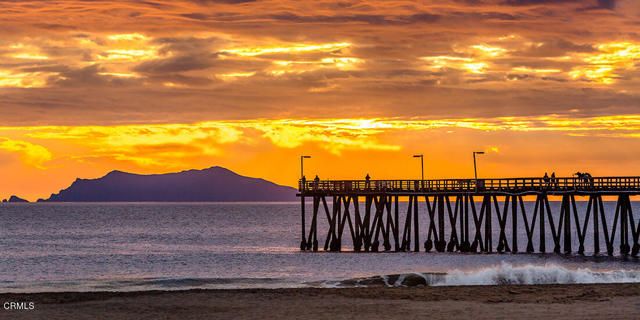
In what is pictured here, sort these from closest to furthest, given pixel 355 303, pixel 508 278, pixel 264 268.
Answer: pixel 355 303 → pixel 508 278 → pixel 264 268

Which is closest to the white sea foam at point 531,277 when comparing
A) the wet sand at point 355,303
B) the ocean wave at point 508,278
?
the ocean wave at point 508,278

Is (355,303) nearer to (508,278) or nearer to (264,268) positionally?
(508,278)

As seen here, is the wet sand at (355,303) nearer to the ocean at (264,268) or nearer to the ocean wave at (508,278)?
the ocean wave at (508,278)

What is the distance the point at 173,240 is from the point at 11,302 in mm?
69356

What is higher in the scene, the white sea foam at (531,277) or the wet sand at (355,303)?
the white sea foam at (531,277)

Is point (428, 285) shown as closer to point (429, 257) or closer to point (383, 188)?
point (429, 257)

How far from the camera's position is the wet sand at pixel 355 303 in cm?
2473

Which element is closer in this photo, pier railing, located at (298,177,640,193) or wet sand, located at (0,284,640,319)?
wet sand, located at (0,284,640,319)

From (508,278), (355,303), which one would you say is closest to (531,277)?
(508,278)

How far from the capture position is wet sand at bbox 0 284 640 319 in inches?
974

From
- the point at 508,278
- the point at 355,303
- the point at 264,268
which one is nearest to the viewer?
the point at 355,303

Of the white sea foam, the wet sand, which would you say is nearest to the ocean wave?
the white sea foam

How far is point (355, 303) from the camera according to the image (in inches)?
1074

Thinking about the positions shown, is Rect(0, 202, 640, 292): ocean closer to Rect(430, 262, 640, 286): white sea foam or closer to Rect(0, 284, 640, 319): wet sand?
Rect(430, 262, 640, 286): white sea foam
